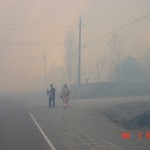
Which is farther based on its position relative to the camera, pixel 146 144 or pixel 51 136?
pixel 51 136

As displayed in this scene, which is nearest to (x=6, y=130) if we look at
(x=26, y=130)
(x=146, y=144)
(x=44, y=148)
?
(x=26, y=130)

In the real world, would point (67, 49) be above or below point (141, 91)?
above

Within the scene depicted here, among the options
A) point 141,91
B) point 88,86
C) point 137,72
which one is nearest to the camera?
point 141,91

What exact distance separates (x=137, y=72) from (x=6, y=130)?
300 feet

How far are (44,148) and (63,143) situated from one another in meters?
1.35

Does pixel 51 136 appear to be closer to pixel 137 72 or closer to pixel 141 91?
pixel 141 91

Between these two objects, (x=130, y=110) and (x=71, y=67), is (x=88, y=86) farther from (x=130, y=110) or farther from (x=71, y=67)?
(x=130, y=110)

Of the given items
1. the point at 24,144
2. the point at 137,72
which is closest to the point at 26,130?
the point at 24,144

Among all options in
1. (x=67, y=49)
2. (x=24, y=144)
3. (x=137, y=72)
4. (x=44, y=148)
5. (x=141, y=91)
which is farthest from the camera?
(x=137, y=72)

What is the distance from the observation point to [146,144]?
1368 centimetres

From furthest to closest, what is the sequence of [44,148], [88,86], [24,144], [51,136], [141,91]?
[88,86] → [141,91] → [51,136] → [24,144] → [44,148]

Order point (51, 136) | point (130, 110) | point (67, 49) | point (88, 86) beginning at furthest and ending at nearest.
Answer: point (67, 49)
point (88, 86)
point (130, 110)
point (51, 136)

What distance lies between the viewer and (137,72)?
10662 cm

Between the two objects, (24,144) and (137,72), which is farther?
(137,72)
